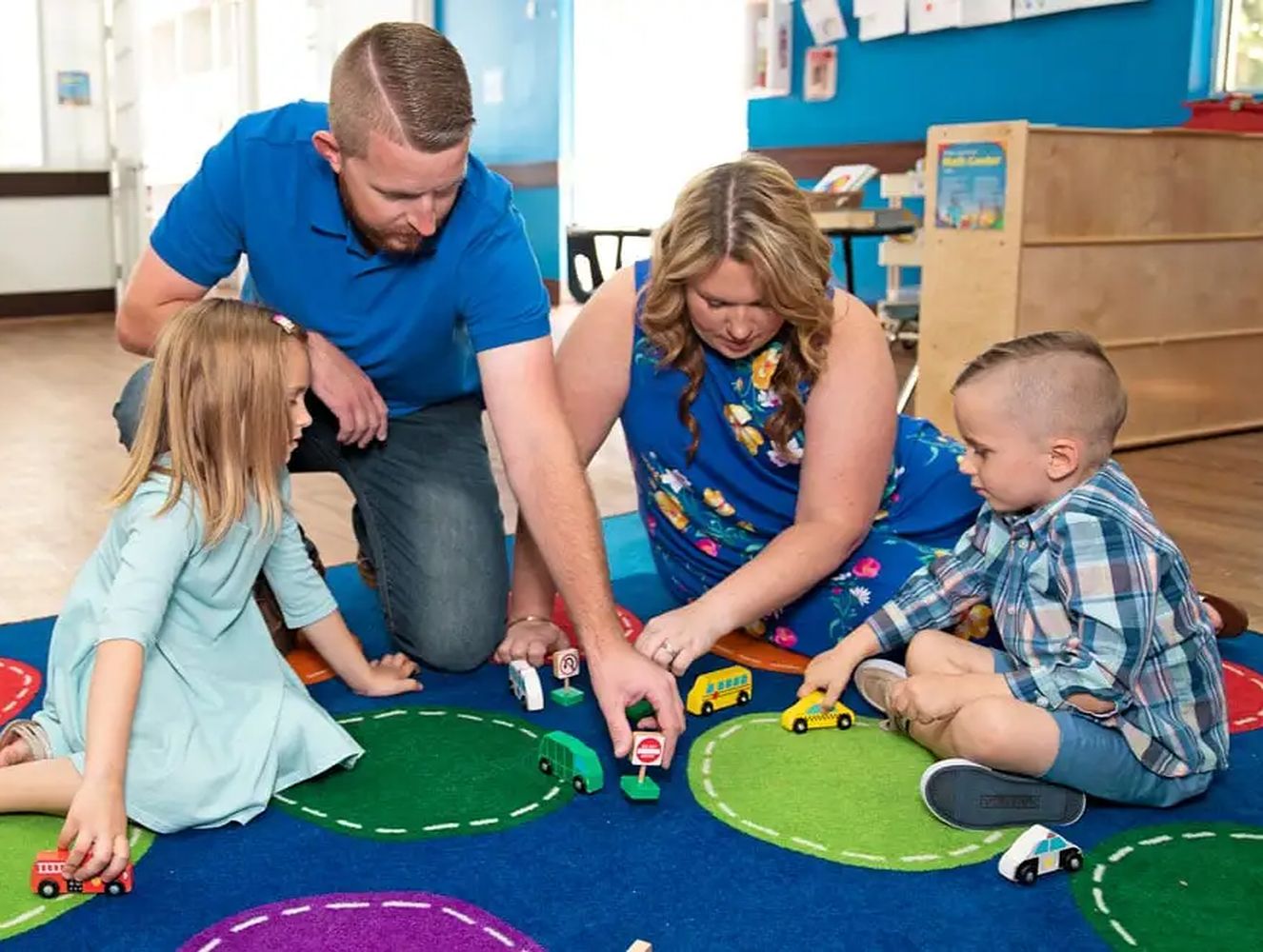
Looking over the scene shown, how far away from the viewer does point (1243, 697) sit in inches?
69.2

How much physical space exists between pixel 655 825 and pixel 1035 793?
0.39 meters

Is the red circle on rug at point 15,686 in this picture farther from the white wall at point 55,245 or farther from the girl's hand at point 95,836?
the white wall at point 55,245

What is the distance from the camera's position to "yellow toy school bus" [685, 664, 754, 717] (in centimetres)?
167

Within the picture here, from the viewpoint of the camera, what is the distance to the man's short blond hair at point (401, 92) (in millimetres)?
1436

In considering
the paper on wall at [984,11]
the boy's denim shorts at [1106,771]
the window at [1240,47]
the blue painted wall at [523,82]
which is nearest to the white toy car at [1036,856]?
the boy's denim shorts at [1106,771]

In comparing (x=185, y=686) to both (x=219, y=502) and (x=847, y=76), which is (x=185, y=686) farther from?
(x=847, y=76)

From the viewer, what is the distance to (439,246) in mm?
1703

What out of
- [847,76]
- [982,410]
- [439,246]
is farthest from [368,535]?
[847,76]

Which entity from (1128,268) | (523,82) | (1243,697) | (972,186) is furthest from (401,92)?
(523,82)

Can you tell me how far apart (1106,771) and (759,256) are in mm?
670

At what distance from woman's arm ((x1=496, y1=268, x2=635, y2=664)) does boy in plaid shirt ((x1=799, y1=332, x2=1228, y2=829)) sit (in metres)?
0.50

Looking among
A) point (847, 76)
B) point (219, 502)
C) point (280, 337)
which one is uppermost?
point (847, 76)

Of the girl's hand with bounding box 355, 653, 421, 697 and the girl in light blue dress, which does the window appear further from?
the girl in light blue dress

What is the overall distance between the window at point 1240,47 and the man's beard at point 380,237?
10.8ft
